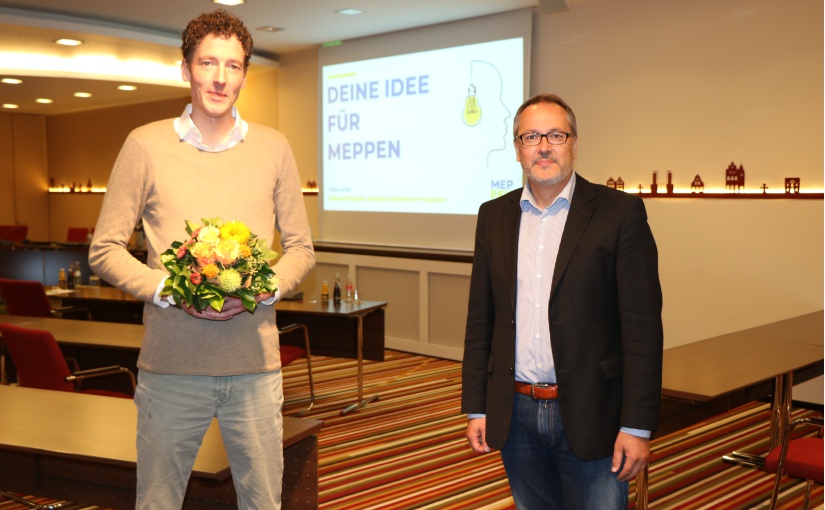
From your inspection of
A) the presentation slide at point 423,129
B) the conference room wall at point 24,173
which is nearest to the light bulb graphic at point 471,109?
the presentation slide at point 423,129

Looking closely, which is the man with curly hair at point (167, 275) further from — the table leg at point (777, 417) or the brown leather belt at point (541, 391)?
the table leg at point (777, 417)

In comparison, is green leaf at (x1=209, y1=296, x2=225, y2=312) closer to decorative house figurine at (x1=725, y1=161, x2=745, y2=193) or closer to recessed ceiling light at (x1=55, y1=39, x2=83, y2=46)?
decorative house figurine at (x1=725, y1=161, x2=745, y2=193)

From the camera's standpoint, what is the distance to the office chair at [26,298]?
5.55m

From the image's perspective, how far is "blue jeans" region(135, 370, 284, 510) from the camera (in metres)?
1.77

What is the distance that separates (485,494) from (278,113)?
6.41m

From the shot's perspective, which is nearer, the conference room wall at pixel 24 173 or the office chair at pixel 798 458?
the office chair at pixel 798 458

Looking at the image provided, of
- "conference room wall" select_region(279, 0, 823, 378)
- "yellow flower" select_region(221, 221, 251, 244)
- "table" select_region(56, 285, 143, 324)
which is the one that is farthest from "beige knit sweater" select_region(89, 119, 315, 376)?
"conference room wall" select_region(279, 0, 823, 378)

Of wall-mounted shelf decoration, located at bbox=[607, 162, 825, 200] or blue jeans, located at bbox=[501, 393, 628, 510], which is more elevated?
wall-mounted shelf decoration, located at bbox=[607, 162, 825, 200]

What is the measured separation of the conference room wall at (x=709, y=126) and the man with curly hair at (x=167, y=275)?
184 inches

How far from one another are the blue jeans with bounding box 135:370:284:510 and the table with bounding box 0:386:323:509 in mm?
523

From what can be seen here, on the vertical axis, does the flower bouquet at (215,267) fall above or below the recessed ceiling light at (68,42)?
below

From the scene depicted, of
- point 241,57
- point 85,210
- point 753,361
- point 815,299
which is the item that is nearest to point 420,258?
point 815,299

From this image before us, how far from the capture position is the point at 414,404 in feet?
19.4

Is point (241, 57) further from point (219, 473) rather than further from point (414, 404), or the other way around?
point (414, 404)
